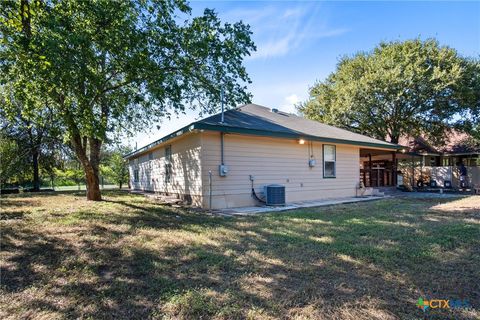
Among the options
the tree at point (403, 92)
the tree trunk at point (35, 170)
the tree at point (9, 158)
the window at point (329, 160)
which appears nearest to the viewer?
the window at point (329, 160)

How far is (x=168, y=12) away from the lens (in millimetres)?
7418

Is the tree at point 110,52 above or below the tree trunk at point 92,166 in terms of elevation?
above

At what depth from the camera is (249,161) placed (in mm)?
8898

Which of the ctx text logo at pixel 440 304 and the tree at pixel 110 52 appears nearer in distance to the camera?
the ctx text logo at pixel 440 304

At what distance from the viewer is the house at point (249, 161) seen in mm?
8250

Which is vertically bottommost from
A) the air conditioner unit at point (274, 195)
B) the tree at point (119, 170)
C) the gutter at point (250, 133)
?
the air conditioner unit at point (274, 195)

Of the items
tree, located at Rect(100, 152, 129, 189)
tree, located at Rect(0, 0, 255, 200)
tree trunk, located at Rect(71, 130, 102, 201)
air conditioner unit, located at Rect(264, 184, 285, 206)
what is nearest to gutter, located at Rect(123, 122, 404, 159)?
tree, located at Rect(0, 0, 255, 200)

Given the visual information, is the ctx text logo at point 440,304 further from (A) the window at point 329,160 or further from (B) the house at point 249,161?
(A) the window at point 329,160

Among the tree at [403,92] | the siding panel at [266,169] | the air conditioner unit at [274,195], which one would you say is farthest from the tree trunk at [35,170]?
the tree at [403,92]

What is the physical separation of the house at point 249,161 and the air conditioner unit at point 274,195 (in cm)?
35

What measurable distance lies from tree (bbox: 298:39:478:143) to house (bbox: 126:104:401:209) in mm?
6674

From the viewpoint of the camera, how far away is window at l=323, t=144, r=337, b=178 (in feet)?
36.3

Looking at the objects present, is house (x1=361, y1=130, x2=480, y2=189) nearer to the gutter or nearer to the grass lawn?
the gutter

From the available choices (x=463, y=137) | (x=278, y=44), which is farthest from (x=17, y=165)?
(x=463, y=137)
